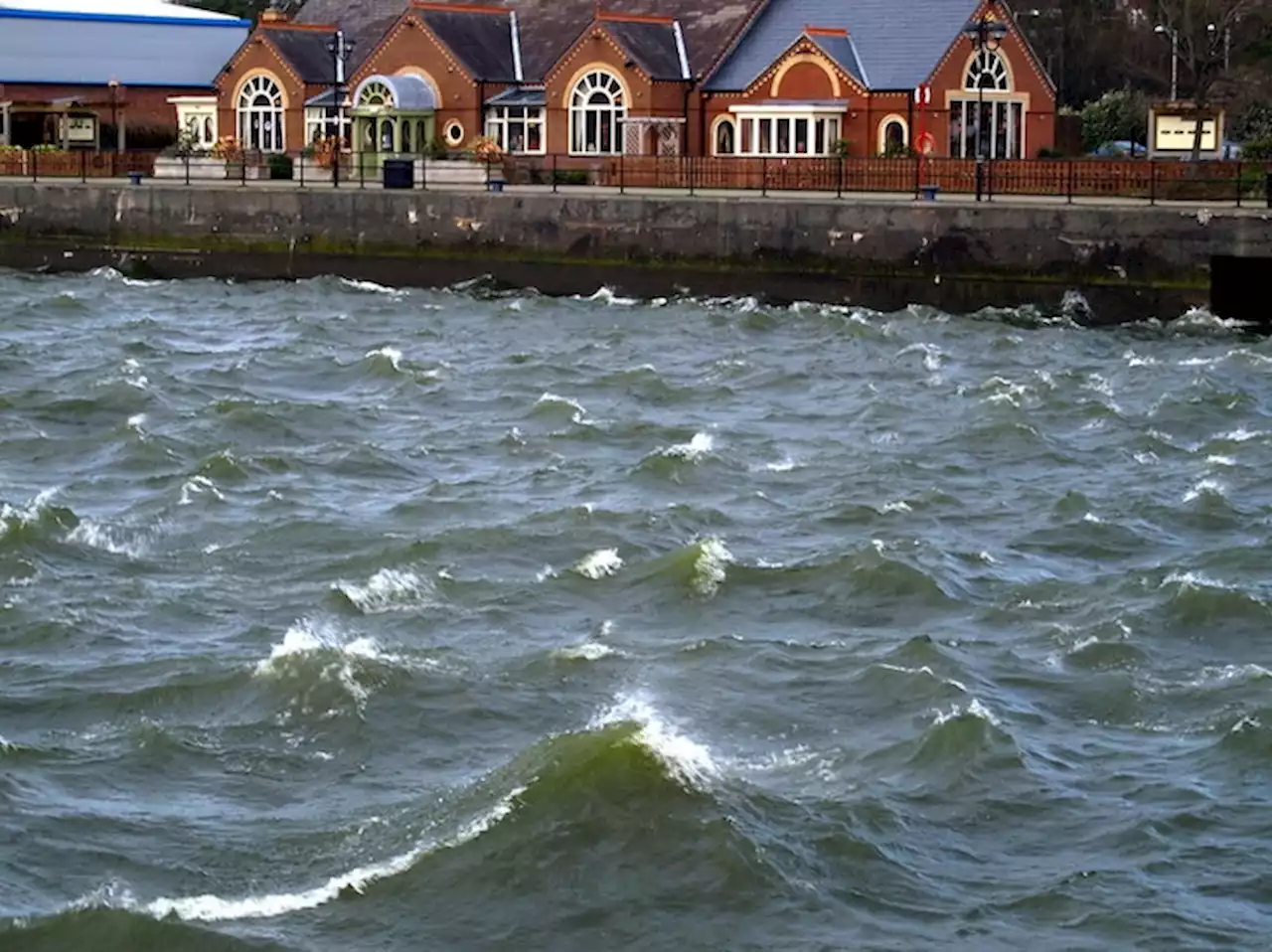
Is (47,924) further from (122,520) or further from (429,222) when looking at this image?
(429,222)

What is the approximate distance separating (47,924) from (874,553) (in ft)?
31.6

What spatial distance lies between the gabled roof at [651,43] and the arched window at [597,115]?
87 cm

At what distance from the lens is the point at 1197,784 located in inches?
606

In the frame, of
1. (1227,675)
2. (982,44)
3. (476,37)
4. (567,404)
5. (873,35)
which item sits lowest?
(1227,675)

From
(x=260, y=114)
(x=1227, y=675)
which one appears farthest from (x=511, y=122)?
(x=1227, y=675)

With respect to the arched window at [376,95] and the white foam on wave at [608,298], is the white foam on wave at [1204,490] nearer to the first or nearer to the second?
the white foam on wave at [608,298]

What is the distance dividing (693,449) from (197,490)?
557 centimetres

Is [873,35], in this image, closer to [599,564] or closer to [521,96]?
[521,96]

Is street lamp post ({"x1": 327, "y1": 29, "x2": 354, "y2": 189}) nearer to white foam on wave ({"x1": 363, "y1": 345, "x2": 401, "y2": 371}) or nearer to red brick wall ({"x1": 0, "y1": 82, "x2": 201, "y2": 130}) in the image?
red brick wall ({"x1": 0, "y1": 82, "x2": 201, "y2": 130})

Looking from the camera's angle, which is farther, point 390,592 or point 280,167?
point 280,167

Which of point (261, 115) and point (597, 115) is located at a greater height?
point (261, 115)

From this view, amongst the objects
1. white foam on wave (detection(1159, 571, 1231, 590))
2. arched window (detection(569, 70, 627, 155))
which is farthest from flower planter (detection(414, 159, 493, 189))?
white foam on wave (detection(1159, 571, 1231, 590))

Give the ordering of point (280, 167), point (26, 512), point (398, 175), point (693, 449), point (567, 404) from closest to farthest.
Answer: point (26, 512)
point (693, 449)
point (567, 404)
point (398, 175)
point (280, 167)

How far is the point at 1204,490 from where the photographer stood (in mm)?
23969
